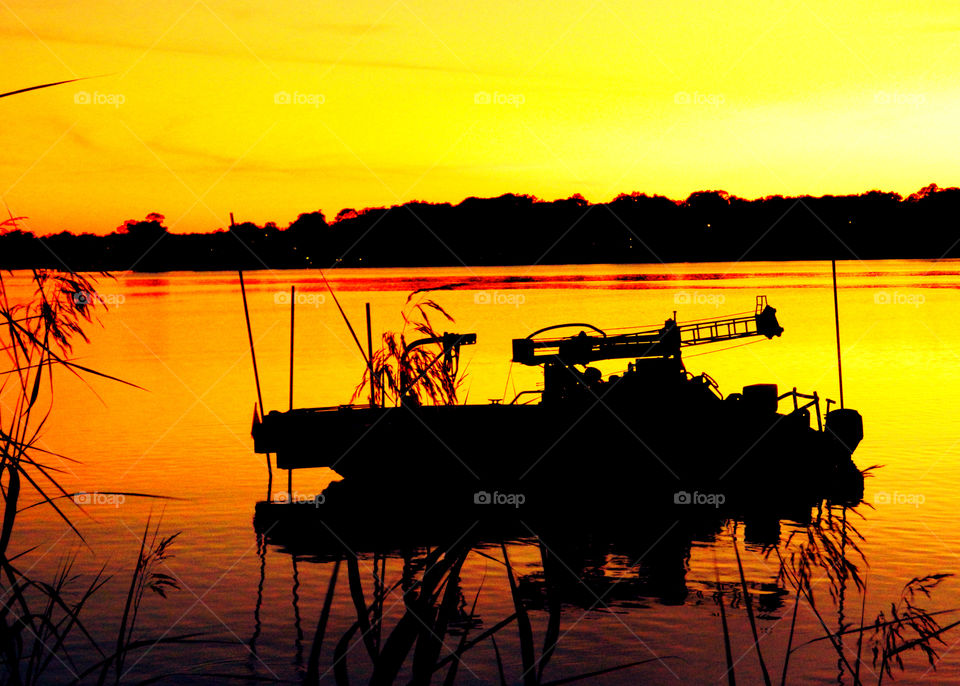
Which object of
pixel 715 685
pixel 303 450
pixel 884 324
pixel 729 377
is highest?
pixel 884 324

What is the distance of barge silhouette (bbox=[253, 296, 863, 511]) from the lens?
29.7 meters

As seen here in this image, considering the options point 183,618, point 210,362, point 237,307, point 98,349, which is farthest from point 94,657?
point 237,307

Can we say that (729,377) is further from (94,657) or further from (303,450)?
(94,657)

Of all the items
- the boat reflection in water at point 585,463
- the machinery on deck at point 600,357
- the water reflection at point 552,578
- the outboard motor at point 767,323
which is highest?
the outboard motor at point 767,323

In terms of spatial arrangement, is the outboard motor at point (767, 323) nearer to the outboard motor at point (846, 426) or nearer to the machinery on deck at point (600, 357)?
the outboard motor at point (846, 426)

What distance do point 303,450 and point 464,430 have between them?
16.7 feet

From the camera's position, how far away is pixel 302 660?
1625 centimetres

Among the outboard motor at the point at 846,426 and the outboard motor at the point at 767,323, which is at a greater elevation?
the outboard motor at the point at 767,323

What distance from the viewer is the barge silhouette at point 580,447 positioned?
29672 mm

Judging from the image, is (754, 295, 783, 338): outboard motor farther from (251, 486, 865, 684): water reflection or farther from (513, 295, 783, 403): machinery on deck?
(251, 486, 865, 684): water reflection

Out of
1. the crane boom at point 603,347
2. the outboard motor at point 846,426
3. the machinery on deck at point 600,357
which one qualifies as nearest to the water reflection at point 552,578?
the machinery on deck at point 600,357

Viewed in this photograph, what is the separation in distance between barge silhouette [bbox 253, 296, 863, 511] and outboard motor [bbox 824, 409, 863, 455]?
2.97 meters

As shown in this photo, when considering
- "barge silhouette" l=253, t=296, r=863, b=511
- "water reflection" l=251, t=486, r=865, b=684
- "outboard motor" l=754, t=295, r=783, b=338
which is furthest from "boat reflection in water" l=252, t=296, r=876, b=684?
"outboard motor" l=754, t=295, r=783, b=338

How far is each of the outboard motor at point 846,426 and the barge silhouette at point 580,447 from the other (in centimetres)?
297
